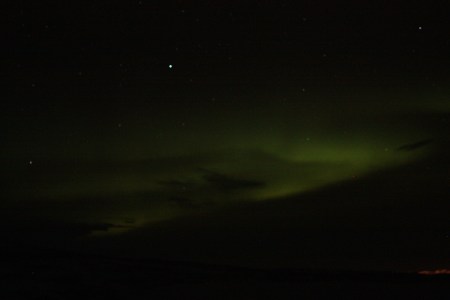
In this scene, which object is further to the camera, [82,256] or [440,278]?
[82,256]

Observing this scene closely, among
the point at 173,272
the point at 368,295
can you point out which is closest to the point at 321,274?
the point at 368,295

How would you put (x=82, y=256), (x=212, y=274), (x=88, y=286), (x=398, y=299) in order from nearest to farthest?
1. (x=398, y=299)
2. (x=88, y=286)
3. (x=212, y=274)
4. (x=82, y=256)

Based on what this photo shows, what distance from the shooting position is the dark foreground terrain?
781 cm

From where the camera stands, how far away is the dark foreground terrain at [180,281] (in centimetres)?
781

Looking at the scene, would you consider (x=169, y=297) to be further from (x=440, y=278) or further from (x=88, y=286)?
(x=440, y=278)

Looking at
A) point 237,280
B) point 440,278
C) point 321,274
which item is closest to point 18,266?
point 237,280

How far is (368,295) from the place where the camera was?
7828 millimetres

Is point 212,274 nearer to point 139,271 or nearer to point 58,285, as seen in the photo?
point 139,271

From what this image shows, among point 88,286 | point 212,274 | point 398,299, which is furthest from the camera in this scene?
point 212,274

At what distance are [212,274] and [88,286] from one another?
5.85 ft

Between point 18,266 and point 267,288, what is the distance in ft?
12.0

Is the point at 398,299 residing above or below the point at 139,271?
below

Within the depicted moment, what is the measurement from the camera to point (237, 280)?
27.7ft

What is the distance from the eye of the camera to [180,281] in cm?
849
